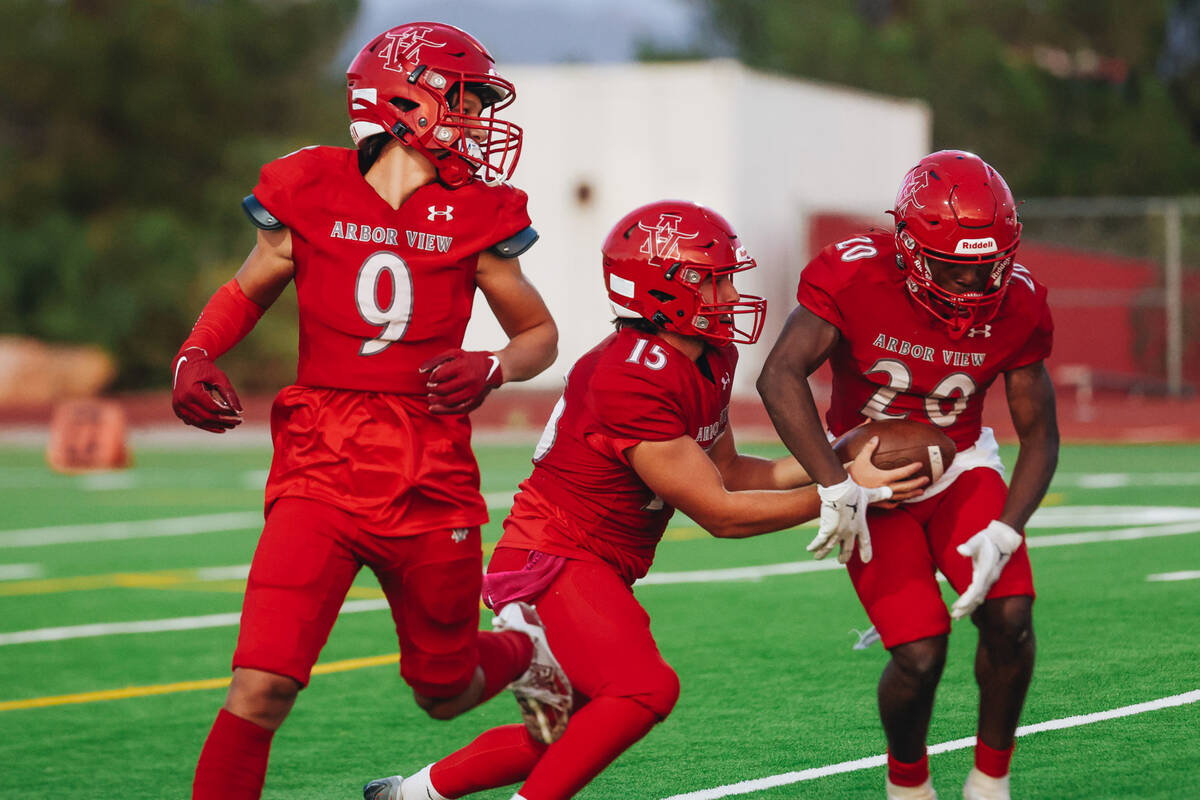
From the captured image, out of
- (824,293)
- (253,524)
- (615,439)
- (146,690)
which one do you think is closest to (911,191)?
(824,293)

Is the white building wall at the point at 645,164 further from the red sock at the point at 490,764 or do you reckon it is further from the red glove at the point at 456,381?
the red glove at the point at 456,381

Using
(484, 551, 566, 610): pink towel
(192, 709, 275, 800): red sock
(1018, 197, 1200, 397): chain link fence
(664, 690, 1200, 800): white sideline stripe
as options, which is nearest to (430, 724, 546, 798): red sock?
(484, 551, 566, 610): pink towel

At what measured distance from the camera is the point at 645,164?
23.2m


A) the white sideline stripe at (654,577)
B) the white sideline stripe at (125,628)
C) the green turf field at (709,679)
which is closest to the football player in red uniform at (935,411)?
the green turf field at (709,679)

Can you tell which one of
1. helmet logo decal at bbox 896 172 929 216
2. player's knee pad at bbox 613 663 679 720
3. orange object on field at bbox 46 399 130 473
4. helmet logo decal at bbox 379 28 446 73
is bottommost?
orange object on field at bbox 46 399 130 473

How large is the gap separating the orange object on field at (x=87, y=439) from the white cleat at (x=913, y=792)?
45.9 ft

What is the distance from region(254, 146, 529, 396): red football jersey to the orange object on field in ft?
44.7

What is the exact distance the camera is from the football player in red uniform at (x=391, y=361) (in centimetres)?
430

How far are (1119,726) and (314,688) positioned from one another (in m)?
3.23

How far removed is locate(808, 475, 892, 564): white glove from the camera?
4488 millimetres

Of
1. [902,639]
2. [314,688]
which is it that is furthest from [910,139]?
[902,639]

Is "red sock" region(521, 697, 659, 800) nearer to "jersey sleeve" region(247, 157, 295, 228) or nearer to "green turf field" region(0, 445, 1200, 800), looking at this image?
"green turf field" region(0, 445, 1200, 800)

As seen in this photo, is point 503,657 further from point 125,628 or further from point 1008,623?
point 125,628

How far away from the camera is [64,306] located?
26.8 m
